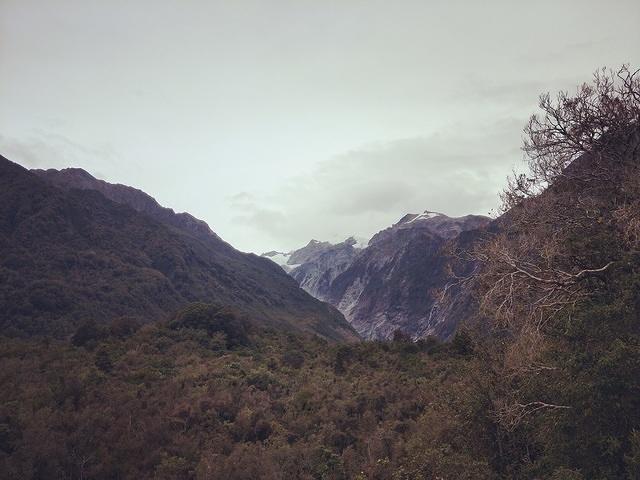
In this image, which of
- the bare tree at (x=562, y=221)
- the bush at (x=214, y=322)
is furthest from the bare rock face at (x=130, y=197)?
the bare tree at (x=562, y=221)

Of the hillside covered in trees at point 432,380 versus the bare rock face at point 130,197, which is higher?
the bare rock face at point 130,197

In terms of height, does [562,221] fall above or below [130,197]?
below

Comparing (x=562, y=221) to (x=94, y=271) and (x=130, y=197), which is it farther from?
(x=130, y=197)

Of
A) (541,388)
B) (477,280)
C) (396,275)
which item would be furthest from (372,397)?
(396,275)

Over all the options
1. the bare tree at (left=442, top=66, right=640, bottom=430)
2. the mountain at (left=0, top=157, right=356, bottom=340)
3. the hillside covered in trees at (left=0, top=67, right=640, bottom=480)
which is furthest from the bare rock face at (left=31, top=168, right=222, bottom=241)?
the bare tree at (left=442, top=66, right=640, bottom=430)

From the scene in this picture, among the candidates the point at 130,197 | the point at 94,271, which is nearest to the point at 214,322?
the point at 94,271

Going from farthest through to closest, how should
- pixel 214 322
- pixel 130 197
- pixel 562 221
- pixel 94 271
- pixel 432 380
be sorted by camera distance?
pixel 130 197
pixel 94 271
pixel 214 322
pixel 432 380
pixel 562 221

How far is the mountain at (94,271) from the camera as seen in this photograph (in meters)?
58.4

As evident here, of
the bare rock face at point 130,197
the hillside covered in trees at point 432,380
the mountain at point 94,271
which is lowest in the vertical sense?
the hillside covered in trees at point 432,380

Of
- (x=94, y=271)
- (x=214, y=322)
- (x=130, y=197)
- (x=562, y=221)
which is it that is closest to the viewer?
(x=562, y=221)

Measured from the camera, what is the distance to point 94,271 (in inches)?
2857

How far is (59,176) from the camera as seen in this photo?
5020 inches

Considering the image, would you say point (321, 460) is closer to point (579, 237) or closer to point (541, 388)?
point (541, 388)

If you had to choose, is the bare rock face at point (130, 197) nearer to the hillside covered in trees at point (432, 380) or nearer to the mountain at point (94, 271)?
the mountain at point (94, 271)
